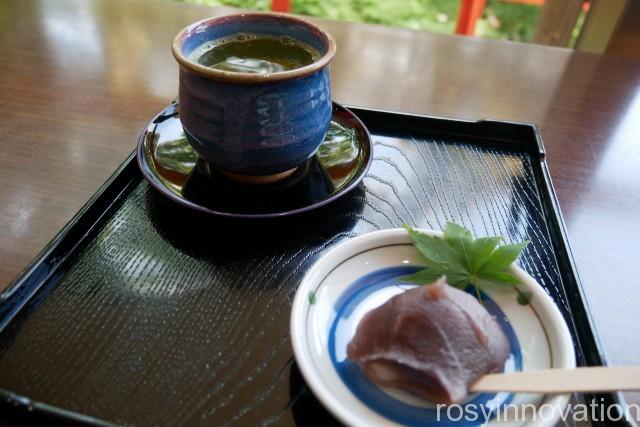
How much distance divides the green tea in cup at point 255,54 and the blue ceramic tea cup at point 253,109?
1 cm

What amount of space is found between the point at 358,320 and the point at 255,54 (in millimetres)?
489

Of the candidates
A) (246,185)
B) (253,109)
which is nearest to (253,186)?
(246,185)

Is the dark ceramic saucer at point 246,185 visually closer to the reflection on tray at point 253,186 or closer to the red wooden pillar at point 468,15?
the reflection on tray at point 253,186

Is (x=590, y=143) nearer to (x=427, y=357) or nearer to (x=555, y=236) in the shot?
(x=555, y=236)

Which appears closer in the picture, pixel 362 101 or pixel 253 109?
pixel 253 109

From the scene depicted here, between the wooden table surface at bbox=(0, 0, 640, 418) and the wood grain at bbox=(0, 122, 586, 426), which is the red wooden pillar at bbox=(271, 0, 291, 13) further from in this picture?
the wood grain at bbox=(0, 122, 586, 426)

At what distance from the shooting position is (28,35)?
1.50m

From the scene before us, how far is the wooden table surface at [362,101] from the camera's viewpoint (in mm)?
877

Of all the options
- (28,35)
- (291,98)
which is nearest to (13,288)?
(291,98)

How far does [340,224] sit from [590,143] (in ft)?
2.25

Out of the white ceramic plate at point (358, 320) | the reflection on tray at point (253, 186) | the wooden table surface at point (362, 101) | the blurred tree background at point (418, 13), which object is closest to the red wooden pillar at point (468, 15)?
the blurred tree background at point (418, 13)

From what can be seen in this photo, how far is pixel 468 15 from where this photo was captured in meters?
2.50

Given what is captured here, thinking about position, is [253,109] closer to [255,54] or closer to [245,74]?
[245,74]

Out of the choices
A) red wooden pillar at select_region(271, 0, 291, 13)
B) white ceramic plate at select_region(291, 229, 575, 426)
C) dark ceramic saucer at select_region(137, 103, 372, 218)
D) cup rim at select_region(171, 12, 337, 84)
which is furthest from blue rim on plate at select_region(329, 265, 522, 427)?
red wooden pillar at select_region(271, 0, 291, 13)
